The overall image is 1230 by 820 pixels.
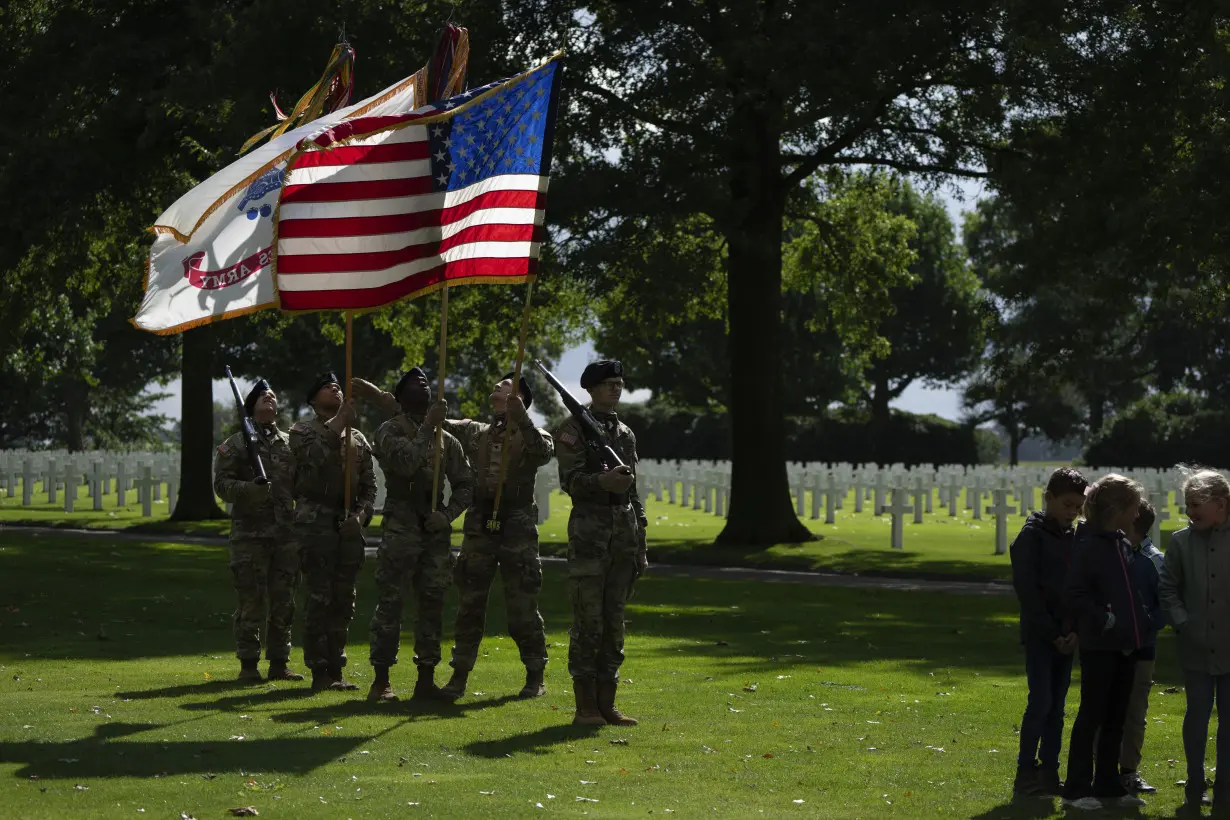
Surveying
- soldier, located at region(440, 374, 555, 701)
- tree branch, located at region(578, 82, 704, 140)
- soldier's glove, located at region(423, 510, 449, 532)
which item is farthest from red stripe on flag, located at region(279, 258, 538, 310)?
tree branch, located at region(578, 82, 704, 140)

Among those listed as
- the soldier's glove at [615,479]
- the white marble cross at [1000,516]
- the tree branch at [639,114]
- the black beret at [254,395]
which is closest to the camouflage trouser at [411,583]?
the soldier's glove at [615,479]

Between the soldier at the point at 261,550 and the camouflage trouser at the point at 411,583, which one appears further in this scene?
the soldier at the point at 261,550

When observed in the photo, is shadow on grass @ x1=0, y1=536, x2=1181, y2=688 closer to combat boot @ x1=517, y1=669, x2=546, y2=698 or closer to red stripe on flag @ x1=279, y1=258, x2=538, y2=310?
combat boot @ x1=517, y1=669, x2=546, y2=698

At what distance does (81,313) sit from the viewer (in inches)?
1957

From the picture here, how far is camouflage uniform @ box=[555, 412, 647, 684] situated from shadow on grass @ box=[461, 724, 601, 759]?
343 millimetres

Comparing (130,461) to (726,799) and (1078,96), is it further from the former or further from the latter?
(726,799)

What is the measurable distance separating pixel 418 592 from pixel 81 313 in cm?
4172

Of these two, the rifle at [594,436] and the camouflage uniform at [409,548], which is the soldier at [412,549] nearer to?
the camouflage uniform at [409,548]

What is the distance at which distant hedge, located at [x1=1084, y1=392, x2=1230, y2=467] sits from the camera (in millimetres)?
54031

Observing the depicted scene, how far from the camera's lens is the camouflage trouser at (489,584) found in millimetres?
10953

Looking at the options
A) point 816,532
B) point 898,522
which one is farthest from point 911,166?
point 816,532

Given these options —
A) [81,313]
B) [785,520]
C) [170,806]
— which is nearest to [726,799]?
[170,806]

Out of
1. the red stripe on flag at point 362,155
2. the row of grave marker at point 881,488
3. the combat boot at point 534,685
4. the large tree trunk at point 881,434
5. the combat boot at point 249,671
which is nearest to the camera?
the red stripe on flag at point 362,155

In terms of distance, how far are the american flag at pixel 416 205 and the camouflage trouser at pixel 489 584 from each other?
67.2 inches
